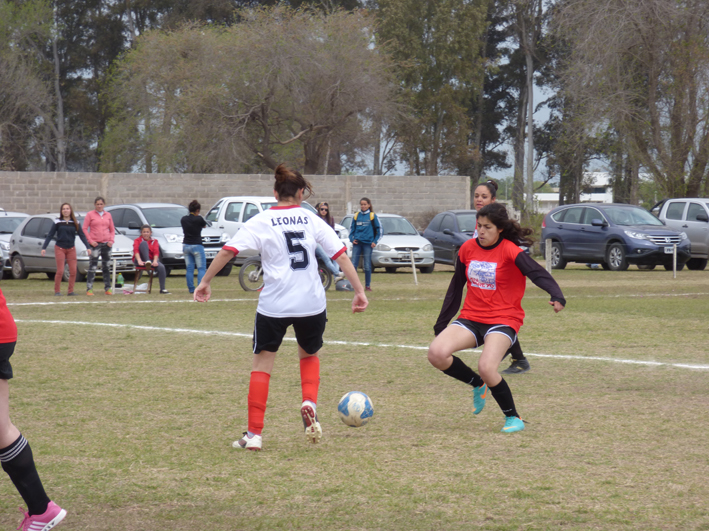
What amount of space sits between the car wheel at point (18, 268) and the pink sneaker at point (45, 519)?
19622 millimetres

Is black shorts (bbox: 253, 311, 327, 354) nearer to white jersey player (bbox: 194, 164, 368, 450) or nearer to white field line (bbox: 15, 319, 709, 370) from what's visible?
white jersey player (bbox: 194, 164, 368, 450)

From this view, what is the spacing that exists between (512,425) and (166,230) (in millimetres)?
17859

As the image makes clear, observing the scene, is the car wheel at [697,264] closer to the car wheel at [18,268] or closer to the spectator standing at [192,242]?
the spectator standing at [192,242]

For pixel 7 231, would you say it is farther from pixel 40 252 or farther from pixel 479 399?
pixel 479 399

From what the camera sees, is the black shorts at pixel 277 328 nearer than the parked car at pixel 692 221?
Yes

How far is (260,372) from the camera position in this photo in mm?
5734

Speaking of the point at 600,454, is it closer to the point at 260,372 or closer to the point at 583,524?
the point at 583,524

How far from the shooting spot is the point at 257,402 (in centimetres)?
563

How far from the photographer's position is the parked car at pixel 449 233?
2550cm

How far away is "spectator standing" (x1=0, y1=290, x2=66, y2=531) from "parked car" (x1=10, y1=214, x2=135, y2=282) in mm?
17335

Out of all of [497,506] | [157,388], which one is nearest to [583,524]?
[497,506]

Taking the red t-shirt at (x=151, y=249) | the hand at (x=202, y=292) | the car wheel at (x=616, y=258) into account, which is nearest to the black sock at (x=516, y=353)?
the hand at (x=202, y=292)

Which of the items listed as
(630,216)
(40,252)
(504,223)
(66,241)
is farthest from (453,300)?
(630,216)

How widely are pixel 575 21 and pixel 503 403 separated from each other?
28.8m
